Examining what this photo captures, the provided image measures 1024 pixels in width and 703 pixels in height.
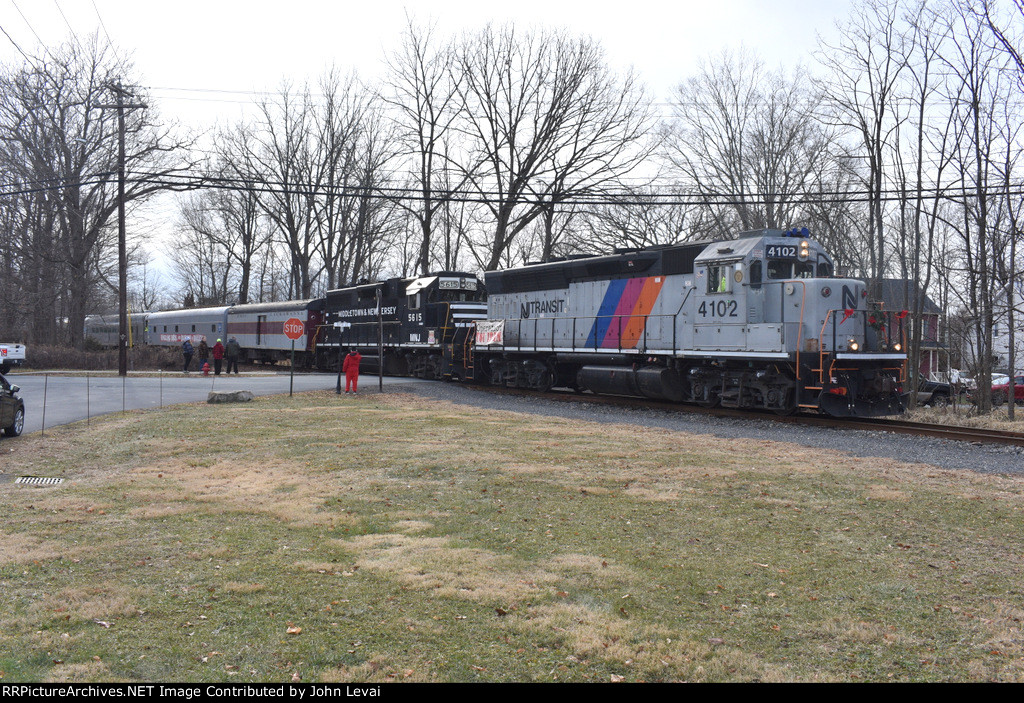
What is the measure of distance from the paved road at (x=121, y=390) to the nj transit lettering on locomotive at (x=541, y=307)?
5.37 metres

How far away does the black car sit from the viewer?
1395 centimetres

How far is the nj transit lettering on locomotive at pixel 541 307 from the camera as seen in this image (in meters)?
22.5

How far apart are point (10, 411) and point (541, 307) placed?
1355 cm

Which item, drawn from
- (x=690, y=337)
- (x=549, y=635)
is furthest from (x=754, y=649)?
(x=690, y=337)

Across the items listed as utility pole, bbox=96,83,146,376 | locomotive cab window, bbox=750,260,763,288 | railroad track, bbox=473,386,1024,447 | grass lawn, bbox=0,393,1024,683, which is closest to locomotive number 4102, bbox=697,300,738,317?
locomotive cab window, bbox=750,260,763,288

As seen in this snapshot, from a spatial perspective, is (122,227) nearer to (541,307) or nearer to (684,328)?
(541,307)

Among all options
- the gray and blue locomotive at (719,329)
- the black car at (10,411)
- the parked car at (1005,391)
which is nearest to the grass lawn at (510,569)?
the black car at (10,411)

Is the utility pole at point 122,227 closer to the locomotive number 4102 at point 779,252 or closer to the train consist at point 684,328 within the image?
the train consist at point 684,328

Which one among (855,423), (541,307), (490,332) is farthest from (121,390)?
(855,423)

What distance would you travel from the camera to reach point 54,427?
1609cm

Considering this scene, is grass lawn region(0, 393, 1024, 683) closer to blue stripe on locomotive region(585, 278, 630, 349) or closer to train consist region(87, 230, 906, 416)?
train consist region(87, 230, 906, 416)

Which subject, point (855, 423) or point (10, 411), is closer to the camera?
point (10, 411)

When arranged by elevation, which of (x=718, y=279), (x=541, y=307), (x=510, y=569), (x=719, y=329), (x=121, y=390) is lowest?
(x=510, y=569)

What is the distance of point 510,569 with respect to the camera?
608cm
